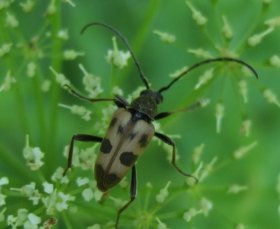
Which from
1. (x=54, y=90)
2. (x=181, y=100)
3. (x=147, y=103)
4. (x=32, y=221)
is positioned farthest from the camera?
(x=181, y=100)

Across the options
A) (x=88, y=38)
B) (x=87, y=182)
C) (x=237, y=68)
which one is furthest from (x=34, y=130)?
(x=237, y=68)

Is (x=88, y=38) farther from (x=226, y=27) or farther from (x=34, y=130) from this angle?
(x=226, y=27)

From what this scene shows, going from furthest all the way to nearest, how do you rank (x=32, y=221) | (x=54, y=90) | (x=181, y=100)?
(x=181, y=100)
(x=54, y=90)
(x=32, y=221)

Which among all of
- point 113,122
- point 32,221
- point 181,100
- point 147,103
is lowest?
point 32,221

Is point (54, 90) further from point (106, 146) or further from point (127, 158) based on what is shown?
point (127, 158)

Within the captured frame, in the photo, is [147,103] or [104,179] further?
[147,103]

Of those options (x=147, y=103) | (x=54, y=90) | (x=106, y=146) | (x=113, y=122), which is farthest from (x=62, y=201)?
(x=147, y=103)

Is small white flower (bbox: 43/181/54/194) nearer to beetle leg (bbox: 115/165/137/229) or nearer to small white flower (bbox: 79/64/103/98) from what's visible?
beetle leg (bbox: 115/165/137/229)
